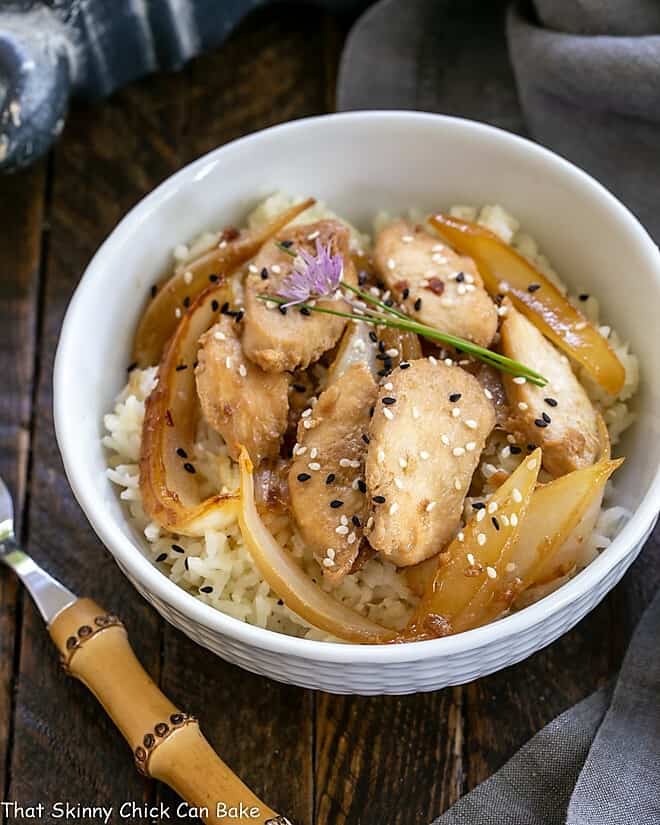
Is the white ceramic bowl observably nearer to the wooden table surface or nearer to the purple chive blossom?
the wooden table surface

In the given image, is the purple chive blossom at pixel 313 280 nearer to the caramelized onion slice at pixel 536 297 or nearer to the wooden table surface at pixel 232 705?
the caramelized onion slice at pixel 536 297

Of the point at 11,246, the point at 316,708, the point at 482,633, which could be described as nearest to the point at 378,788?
the point at 316,708

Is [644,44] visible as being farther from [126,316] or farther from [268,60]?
[126,316]

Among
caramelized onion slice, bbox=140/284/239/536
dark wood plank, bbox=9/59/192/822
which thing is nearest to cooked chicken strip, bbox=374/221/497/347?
caramelized onion slice, bbox=140/284/239/536

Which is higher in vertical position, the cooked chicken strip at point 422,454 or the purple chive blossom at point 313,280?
the purple chive blossom at point 313,280

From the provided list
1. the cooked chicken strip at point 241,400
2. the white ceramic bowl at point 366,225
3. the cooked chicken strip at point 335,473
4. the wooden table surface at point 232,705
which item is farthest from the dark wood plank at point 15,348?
the cooked chicken strip at point 335,473
